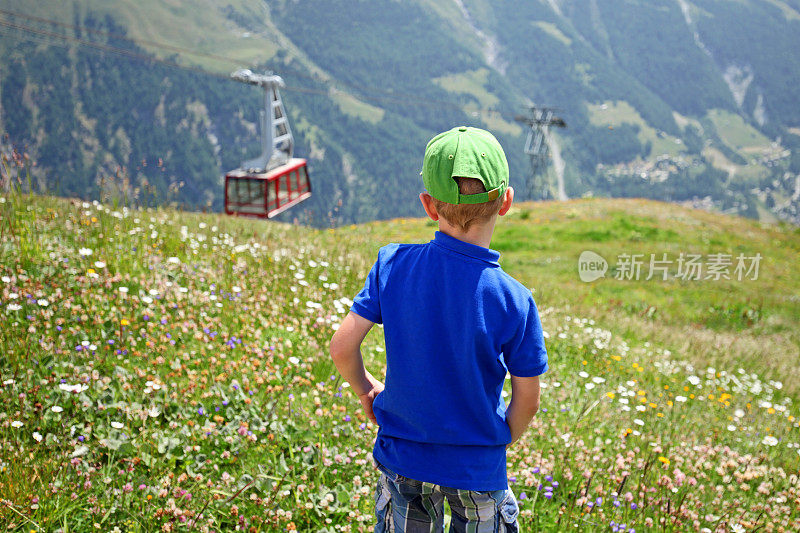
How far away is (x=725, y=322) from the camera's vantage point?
13586 millimetres

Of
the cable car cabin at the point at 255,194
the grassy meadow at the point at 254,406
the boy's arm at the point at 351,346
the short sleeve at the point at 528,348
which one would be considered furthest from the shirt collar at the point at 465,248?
the cable car cabin at the point at 255,194

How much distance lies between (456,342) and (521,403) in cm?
38

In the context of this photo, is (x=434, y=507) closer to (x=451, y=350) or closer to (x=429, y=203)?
(x=451, y=350)

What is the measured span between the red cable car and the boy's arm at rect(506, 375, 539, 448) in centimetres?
2539

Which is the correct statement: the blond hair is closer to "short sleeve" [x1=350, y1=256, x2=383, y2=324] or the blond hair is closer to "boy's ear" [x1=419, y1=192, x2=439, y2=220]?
"boy's ear" [x1=419, y1=192, x2=439, y2=220]

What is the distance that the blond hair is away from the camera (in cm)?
210

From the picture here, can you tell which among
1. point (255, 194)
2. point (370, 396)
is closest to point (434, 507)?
point (370, 396)

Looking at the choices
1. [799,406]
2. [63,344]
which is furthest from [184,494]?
[799,406]

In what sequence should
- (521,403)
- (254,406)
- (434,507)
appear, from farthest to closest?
(254,406) → (434,507) → (521,403)

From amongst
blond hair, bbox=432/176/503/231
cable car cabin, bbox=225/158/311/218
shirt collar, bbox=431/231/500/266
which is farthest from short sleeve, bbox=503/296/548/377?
cable car cabin, bbox=225/158/311/218

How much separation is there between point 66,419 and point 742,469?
506 centimetres

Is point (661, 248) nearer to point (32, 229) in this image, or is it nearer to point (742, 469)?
point (742, 469)

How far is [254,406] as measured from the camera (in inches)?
172

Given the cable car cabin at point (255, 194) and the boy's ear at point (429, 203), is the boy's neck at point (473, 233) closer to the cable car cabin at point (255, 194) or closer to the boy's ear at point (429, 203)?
the boy's ear at point (429, 203)
